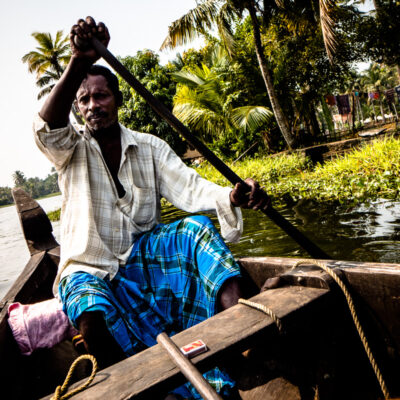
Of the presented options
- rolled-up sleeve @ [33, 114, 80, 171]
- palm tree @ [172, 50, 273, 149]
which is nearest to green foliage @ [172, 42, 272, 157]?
palm tree @ [172, 50, 273, 149]

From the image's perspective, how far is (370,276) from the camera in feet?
3.57

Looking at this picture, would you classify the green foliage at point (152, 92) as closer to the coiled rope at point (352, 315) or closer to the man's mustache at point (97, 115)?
the man's mustache at point (97, 115)

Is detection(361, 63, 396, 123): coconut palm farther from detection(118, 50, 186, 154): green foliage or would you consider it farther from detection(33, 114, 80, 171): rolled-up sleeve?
detection(33, 114, 80, 171): rolled-up sleeve

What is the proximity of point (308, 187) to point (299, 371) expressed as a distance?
5230 millimetres

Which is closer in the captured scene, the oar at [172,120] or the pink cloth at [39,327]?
the oar at [172,120]

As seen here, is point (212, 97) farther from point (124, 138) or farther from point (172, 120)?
point (172, 120)

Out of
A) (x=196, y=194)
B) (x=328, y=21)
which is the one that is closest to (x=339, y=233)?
(x=196, y=194)

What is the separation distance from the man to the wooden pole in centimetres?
49

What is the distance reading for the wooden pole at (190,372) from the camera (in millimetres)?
744

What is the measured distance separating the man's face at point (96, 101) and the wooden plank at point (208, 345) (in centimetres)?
131

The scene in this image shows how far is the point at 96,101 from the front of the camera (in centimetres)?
181

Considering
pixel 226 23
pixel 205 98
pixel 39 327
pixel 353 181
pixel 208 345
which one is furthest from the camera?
pixel 205 98

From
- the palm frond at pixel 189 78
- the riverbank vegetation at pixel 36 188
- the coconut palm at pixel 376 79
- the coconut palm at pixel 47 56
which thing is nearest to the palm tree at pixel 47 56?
the coconut palm at pixel 47 56

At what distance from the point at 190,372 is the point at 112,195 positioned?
3.97 feet
